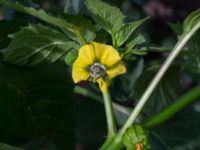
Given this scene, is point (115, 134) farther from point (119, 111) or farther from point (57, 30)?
point (119, 111)

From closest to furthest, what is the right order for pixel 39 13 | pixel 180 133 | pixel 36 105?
pixel 39 13
pixel 36 105
pixel 180 133

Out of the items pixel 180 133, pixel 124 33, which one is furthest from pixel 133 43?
pixel 180 133

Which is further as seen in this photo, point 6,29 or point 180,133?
point 180,133

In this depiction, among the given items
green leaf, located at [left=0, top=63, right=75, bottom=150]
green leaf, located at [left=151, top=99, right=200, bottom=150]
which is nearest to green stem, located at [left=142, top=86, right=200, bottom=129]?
green leaf, located at [left=0, top=63, right=75, bottom=150]

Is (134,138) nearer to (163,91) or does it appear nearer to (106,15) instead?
(106,15)

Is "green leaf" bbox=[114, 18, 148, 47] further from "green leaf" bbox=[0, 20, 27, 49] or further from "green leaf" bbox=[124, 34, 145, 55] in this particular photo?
"green leaf" bbox=[0, 20, 27, 49]

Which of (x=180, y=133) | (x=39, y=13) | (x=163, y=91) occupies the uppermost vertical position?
(x=39, y=13)

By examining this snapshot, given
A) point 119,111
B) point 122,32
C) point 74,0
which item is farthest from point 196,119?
point 122,32
